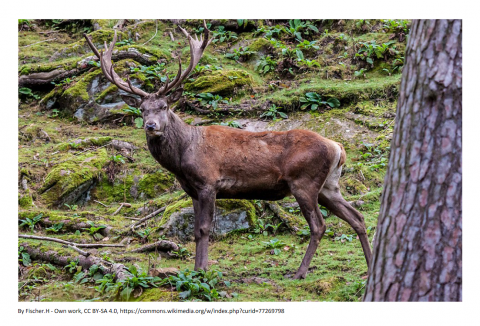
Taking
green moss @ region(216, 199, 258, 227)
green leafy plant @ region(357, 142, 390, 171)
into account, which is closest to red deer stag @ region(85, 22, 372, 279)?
green moss @ region(216, 199, 258, 227)

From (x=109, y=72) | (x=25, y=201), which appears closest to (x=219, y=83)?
(x=109, y=72)

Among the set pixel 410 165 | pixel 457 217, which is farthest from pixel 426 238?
pixel 410 165

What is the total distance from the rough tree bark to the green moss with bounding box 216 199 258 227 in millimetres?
4968

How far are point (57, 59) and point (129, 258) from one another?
875 cm

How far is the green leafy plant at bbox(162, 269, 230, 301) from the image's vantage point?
6059mm

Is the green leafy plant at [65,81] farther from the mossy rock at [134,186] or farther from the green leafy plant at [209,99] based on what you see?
the mossy rock at [134,186]

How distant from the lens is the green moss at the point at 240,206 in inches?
357

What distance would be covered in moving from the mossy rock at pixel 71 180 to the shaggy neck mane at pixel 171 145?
302cm

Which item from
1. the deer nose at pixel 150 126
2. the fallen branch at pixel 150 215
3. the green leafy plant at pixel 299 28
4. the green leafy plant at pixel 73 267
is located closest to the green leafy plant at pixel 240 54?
the green leafy plant at pixel 299 28

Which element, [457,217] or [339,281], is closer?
[457,217]

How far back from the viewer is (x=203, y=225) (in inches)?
292

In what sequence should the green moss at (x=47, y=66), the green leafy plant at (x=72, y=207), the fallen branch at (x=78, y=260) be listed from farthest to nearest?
the green moss at (x=47, y=66) < the green leafy plant at (x=72, y=207) < the fallen branch at (x=78, y=260)

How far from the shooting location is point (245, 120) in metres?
11.6

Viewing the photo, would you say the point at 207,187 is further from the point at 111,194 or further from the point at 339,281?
the point at 111,194
